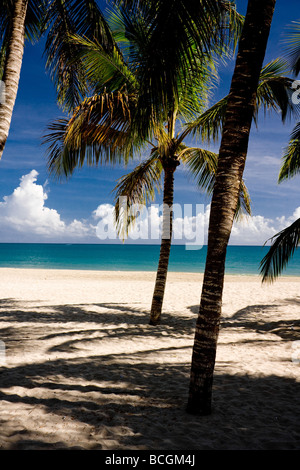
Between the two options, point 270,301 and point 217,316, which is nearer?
point 217,316

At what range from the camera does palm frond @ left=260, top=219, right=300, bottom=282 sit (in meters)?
6.64

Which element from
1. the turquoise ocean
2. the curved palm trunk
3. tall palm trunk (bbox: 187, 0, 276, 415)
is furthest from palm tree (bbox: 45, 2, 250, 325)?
the turquoise ocean

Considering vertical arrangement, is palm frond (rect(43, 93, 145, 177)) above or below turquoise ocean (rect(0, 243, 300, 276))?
above

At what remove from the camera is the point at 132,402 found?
400cm

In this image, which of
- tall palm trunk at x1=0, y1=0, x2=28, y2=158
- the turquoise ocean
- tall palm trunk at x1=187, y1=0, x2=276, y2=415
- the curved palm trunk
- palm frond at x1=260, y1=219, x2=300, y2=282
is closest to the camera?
tall palm trunk at x1=187, y1=0, x2=276, y2=415

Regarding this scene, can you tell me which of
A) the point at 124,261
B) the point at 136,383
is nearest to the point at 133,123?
the point at 136,383

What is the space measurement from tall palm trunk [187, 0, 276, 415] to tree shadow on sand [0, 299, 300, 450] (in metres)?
0.54

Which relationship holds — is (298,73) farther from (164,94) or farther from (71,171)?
(71,171)

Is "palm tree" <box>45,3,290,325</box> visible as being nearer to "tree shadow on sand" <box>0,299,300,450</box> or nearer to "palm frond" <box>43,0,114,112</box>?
"palm frond" <box>43,0,114,112</box>

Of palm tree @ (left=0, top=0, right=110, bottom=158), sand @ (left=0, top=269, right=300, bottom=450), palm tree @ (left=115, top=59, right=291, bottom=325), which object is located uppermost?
palm tree @ (left=0, top=0, right=110, bottom=158)

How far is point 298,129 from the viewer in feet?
24.9

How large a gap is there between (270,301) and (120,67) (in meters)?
9.97

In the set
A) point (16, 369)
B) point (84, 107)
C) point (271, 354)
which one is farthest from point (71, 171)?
point (271, 354)

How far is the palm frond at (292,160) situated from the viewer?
25.2 ft
